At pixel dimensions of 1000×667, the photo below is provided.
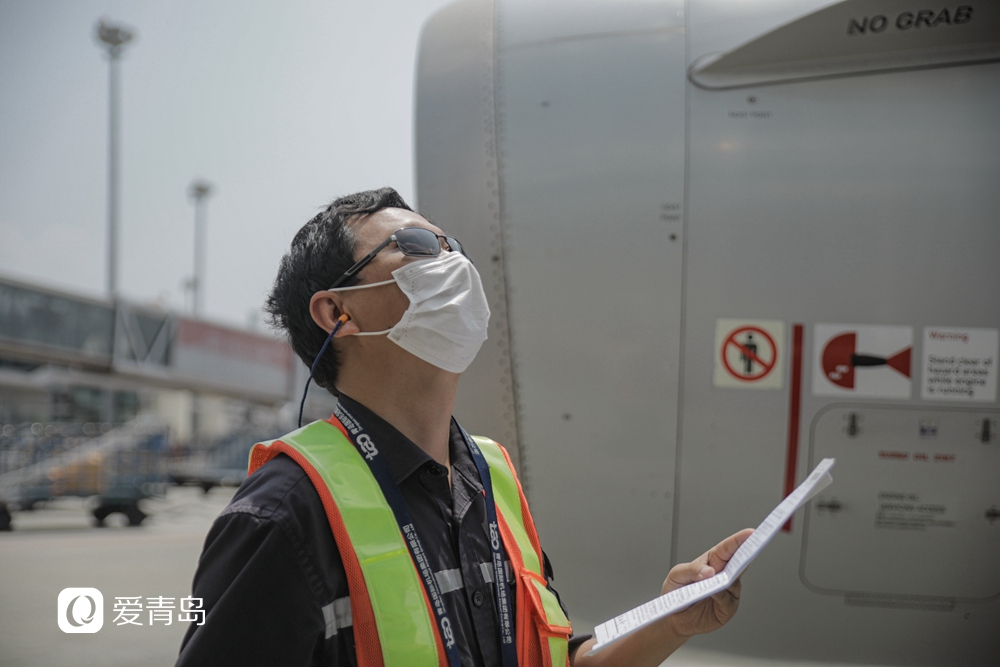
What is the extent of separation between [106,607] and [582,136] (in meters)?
6.63

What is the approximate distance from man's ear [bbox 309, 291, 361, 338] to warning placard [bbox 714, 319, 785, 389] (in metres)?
2.06

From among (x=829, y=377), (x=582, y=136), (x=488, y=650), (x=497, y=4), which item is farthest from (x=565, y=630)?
(x=497, y=4)

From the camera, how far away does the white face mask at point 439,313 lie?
5.52 feet

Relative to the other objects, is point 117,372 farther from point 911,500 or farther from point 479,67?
point 911,500

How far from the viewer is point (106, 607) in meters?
6.99

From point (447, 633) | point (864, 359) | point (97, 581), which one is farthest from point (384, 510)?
point (97, 581)

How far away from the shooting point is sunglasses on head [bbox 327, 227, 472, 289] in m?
1.66

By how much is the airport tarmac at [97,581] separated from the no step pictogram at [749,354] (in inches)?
49.7

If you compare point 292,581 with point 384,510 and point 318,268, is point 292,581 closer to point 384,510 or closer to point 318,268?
point 384,510

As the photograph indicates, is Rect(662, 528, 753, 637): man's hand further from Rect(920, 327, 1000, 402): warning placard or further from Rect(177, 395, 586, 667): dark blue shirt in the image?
Rect(920, 327, 1000, 402): warning placard

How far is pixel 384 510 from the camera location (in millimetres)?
1425

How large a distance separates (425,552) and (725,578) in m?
0.60

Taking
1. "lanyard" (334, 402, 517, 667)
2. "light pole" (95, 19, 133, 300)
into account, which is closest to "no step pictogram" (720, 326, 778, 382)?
"lanyard" (334, 402, 517, 667)

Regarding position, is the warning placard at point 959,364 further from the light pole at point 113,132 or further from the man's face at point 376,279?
the light pole at point 113,132
